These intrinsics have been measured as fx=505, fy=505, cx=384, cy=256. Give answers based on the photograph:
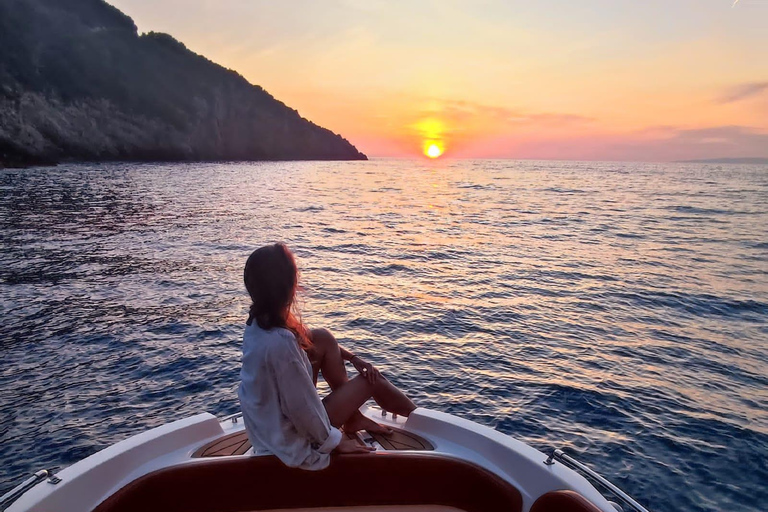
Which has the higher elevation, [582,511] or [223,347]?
[582,511]

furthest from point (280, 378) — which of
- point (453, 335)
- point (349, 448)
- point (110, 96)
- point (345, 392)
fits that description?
point (110, 96)

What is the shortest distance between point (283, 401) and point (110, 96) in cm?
9295

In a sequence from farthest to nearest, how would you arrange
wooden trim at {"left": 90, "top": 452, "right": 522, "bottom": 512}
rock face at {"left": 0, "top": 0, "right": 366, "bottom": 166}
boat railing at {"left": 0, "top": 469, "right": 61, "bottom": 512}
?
rock face at {"left": 0, "top": 0, "right": 366, "bottom": 166} → wooden trim at {"left": 90, "top": 452, "right": 522, "bottom": 512} → boat railing at {"left": 0, "top": 469, "right": 61, "bottom": 512}

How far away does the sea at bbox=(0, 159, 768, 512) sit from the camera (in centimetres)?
620

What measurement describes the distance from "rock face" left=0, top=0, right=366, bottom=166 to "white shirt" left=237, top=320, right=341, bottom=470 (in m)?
59.4

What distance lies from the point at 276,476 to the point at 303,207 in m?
30.9

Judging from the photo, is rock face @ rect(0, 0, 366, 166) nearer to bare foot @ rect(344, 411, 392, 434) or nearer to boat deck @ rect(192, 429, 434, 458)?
boat deck @ rect(192, 429, 434, 458)

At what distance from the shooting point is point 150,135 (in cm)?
8438

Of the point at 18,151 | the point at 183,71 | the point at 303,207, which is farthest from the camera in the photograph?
the point at 183,71

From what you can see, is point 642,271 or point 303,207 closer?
point 642,271

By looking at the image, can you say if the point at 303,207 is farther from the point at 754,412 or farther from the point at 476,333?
the point at 754,412

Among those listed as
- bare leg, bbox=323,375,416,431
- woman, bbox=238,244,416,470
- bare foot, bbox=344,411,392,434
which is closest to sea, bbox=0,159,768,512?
bare leg, bbox=323,375,416,431

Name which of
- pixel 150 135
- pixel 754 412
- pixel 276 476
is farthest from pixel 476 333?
pixel 150 135

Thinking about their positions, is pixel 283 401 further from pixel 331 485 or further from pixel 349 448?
pixel 331 485
